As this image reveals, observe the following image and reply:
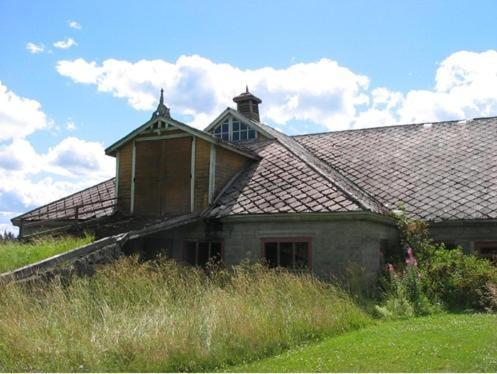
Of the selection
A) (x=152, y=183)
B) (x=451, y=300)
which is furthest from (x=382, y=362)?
(x=152, y=183)

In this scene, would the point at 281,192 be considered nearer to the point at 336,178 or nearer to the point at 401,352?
the point at 336,178

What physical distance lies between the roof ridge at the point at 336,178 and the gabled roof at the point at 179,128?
6.51 ft

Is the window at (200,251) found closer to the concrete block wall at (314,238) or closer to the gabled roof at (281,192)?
the concrete block wall at (314,238)

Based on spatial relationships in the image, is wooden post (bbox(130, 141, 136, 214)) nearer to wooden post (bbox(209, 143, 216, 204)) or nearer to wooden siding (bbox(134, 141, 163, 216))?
wooden siding (bbox(134, 141, 163, 216))

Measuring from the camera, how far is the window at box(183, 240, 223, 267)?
55.5 feet

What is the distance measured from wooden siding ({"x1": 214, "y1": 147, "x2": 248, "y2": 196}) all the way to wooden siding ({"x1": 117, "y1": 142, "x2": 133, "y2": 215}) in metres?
3.38

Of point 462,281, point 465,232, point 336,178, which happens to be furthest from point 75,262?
point 465,232

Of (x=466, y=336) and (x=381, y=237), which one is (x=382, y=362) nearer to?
(x=466, y=336)

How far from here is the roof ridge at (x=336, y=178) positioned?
1573cm

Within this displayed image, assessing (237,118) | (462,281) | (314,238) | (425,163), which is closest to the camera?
(462,281)

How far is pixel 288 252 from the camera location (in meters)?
15.8

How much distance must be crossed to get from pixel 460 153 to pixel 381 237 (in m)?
5.77

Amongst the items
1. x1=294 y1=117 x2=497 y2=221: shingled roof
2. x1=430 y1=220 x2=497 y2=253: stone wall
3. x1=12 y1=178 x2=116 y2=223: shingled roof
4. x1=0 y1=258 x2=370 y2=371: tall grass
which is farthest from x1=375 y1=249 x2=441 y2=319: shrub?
x1=12 y1=178 x2=116 y2=223: shingled roof

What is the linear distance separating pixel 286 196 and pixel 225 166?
2.83 m
